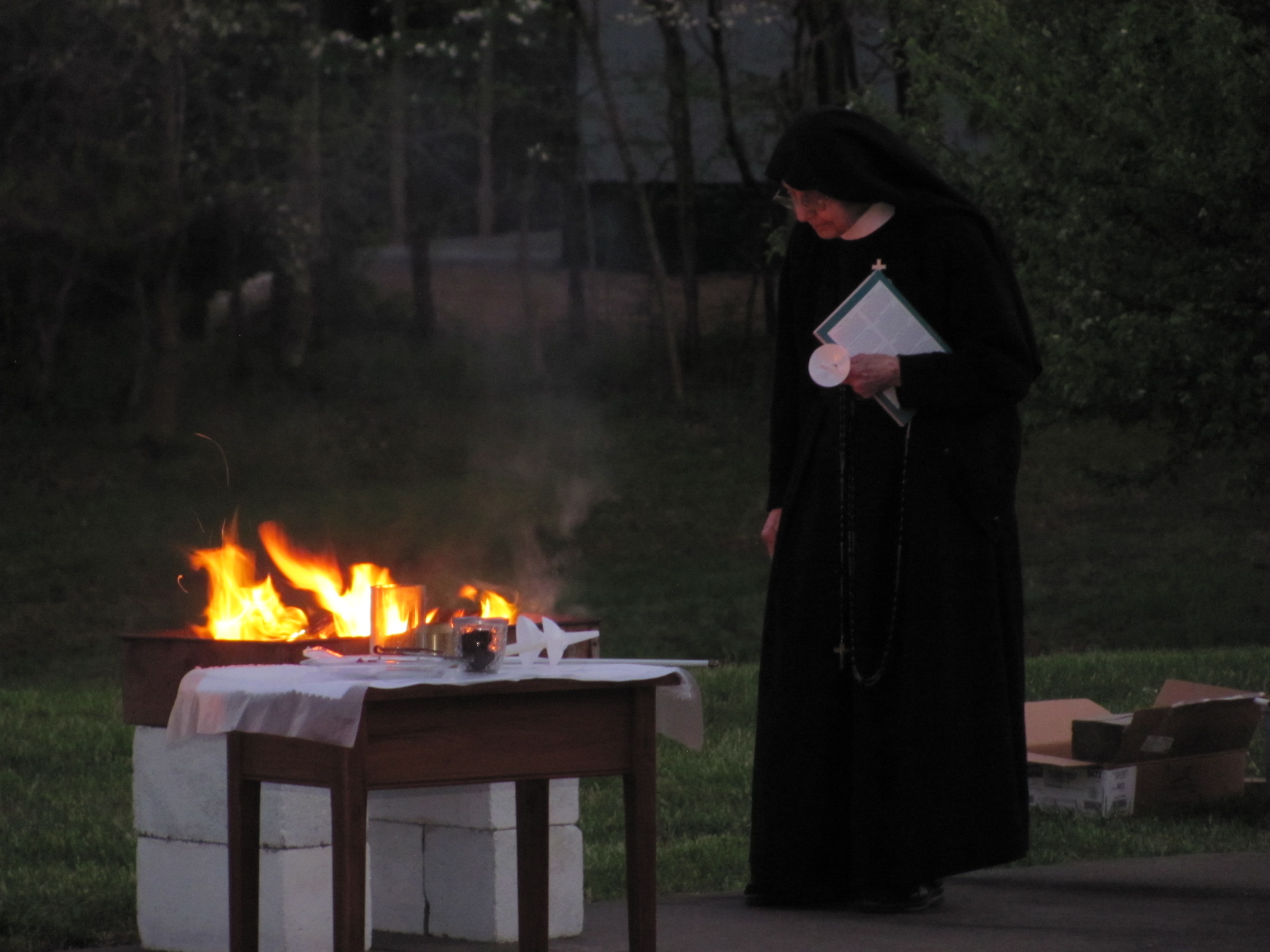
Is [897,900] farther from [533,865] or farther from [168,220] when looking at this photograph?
[168,220]

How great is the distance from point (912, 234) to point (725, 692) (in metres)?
5.99

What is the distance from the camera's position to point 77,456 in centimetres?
2575

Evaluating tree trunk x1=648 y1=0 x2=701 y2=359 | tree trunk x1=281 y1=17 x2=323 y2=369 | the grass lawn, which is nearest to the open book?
the grass lawn

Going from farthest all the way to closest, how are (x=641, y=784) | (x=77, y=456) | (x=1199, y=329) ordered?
(x=77, y=456), (x=1199, y=329), (x=641, y=784)

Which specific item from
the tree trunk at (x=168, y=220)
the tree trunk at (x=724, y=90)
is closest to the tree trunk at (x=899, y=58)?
the tree trunk at (x=724, y=90)

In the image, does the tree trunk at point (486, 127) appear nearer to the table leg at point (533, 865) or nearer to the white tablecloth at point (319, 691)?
the table leg at point (533, 865)

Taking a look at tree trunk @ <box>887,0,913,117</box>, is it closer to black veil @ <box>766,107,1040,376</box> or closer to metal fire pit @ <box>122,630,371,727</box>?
black veil @ <box>766,107,1040,376</box>

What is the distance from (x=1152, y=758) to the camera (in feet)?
23.3

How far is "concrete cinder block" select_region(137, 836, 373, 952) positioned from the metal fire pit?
34 cm

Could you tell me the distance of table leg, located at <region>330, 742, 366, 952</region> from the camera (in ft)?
11.9

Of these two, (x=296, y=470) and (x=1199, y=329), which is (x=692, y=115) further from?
(x=1199, y=329)

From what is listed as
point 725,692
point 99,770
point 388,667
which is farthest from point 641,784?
point 725,692

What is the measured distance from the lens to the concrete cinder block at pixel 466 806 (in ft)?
16.0

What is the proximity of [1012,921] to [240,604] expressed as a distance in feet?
6.81
